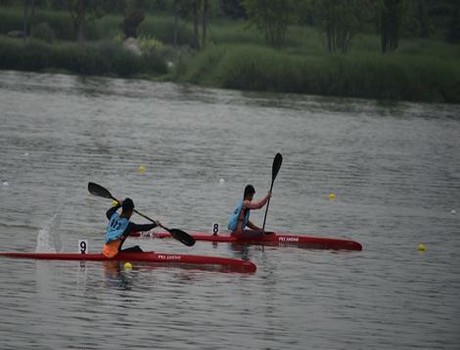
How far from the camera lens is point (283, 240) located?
26656mm

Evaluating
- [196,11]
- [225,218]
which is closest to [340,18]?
[196,11]

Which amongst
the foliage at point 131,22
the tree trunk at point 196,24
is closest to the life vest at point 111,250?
the tree trunk at point 196,24

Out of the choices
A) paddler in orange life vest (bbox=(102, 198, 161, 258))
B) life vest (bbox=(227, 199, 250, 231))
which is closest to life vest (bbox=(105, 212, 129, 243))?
paddler in orange life vest (bbox=(102, 198, 161, 258))

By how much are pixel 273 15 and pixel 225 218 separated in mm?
60527

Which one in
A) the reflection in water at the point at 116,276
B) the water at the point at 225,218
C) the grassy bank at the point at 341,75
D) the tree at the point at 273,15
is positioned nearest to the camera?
the water at the point at 225,218

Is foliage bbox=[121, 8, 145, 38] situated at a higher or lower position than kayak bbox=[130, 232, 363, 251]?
lower

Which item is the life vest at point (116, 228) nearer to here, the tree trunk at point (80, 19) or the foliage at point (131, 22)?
the tree trunk at point (80, 19)

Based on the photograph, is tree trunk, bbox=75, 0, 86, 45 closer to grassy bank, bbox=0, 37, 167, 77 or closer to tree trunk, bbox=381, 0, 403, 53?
grassy bank, bbox=0, 37, 167, 77

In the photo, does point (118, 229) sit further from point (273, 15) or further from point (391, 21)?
point (273, 15)

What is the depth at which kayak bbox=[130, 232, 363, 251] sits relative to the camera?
26.3 m

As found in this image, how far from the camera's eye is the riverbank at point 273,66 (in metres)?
73.8

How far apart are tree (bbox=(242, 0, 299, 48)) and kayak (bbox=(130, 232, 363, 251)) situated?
63257 millimetres

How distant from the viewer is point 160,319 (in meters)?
19.3

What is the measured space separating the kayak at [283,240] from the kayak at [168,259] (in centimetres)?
269
